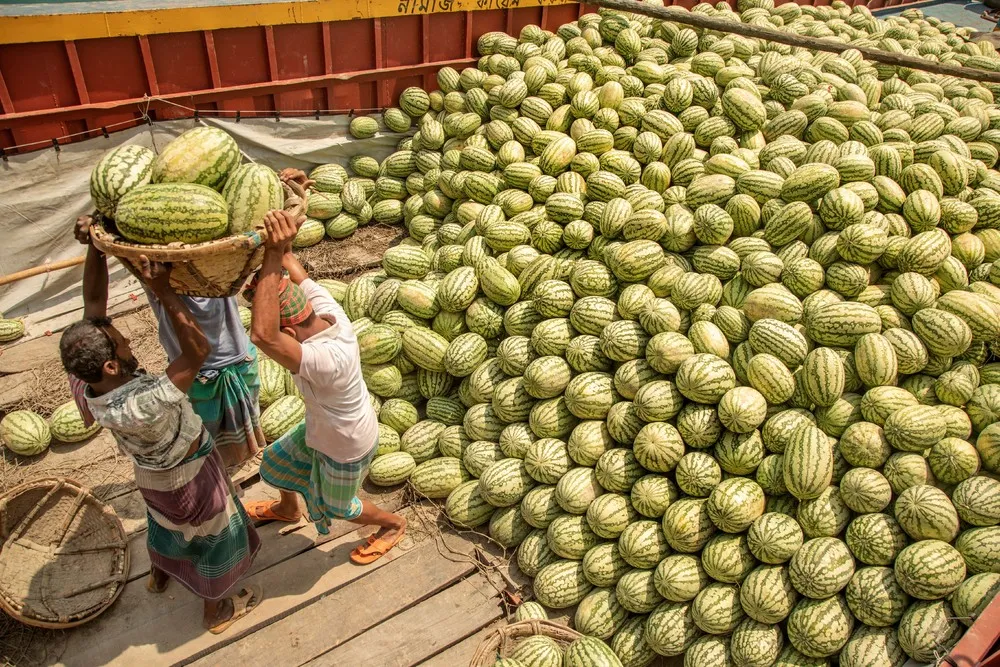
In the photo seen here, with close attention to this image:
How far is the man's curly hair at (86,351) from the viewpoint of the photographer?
281 cm

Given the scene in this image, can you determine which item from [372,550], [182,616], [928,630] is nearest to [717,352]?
[928,630]

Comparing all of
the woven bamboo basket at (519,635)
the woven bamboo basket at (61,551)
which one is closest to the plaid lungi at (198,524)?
the woven bamboo basket at (61,551)

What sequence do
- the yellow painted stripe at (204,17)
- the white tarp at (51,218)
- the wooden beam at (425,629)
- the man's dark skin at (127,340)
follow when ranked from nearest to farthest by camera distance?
1. the man's dark skin at (127,340)
2. the wooden beam at (425,629)
3. the yellow painted stripe at (204,17)
4. the white tarp at (51,218)

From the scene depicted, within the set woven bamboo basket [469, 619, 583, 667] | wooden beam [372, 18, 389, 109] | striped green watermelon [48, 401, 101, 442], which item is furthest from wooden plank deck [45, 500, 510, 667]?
wooden beam [372, 18, 389, 109]

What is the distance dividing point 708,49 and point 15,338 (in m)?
7.12

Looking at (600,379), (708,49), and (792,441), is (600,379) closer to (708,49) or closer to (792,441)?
(792,441)

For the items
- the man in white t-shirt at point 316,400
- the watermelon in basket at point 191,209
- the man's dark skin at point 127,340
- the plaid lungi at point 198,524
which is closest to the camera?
the watermelon in basket at point 191,209

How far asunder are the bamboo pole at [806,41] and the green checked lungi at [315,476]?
18.6ft

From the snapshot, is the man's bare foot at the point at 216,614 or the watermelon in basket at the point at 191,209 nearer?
the watermelon in basket at the point at 191,209

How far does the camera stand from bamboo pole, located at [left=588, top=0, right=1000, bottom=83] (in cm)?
639

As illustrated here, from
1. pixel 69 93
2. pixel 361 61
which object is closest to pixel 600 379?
pixel 361 61

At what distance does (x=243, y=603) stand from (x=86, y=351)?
1.81 meters

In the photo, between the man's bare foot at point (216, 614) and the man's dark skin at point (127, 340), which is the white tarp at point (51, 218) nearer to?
the man's dark skin at point (127, 340)

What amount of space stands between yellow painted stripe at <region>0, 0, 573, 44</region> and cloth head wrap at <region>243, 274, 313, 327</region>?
3.94 m
